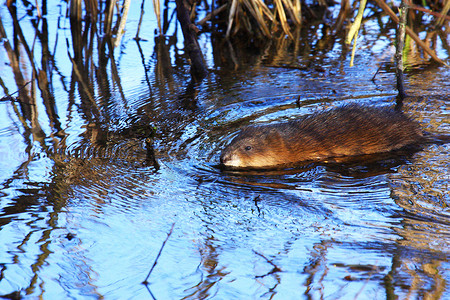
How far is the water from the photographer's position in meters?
2.34

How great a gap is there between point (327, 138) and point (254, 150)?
0.56 metres

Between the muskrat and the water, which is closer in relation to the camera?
the water

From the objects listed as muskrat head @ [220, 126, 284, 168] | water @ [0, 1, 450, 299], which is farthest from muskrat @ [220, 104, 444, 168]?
water @ [0, 1, 450, 299]

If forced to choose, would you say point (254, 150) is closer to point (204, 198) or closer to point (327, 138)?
point (327, 138)

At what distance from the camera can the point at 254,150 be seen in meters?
3.70

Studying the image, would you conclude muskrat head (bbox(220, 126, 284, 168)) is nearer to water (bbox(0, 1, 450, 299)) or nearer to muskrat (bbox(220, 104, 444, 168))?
muskrat (bbox(220, 104, 444, 168))

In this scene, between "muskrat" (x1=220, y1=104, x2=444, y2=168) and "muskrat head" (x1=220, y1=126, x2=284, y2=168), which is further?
"muskrat" (x1=220, y1=104, x2=444, y2=168)

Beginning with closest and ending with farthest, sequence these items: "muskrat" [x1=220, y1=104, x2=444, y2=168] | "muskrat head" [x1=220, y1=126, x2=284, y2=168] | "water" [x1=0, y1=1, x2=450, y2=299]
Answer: "water" [x1=0, y1=1, x2=450, y2=299]
"muskrat head" [x1=220, y1=126, x2=284, y2=168]
"muskrat" [x1=220, y1=104, x2=444, y2=168]

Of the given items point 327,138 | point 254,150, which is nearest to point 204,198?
point 254,150

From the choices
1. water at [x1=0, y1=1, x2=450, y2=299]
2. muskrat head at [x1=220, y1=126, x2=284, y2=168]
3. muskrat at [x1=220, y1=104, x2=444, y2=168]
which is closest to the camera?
water at [x1=0, y1=1, x2=450, y2=299]

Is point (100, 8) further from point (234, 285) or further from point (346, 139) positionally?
point (234, 285)

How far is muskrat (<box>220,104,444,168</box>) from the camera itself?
374cm

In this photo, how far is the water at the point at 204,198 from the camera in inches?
92.0

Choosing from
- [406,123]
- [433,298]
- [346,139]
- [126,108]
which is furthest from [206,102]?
[433,298]
